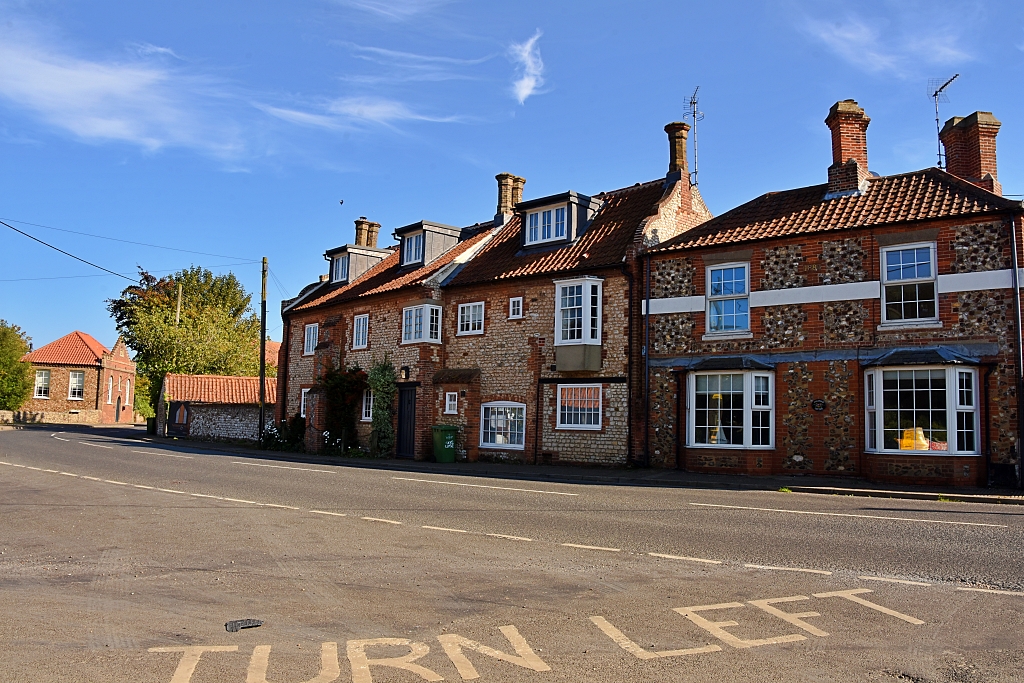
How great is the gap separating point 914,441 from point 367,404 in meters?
19.2

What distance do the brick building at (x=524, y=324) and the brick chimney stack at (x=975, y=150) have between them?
7481 mm

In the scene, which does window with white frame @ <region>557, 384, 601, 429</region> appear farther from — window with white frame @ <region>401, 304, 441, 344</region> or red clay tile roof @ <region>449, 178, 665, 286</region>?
window with white frame @ <region>401, 304, 441, 344</region>

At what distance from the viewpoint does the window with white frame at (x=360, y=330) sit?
30766 mm

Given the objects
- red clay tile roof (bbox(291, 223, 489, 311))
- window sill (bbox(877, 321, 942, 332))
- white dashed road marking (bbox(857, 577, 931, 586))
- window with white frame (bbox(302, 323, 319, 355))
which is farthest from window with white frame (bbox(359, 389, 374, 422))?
white dashed road marking (bbox(857, 577, 931, 586))

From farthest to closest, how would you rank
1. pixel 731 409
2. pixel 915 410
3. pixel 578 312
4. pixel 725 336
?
1. pixel 578 312
2. pixel 725 336
3. pixel 731 409
4. pixel 915 410

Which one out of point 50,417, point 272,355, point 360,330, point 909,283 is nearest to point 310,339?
point 360,330

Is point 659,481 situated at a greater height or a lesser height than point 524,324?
lesser

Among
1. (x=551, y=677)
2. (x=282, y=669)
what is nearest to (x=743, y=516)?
(x=551, y=677)

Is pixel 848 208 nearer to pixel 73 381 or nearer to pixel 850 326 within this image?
pixel 850 326

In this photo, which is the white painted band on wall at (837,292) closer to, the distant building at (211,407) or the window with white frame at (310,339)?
the window with white frame at (310,339)

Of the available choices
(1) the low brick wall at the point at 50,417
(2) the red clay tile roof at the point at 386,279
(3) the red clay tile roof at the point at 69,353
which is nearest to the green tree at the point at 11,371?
(1) the low brick wall at the point at 50,417

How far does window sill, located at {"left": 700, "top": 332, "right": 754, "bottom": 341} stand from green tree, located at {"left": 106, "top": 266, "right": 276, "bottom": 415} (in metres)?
37.7

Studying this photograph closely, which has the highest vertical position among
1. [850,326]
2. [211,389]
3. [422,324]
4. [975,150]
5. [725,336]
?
[975,150]

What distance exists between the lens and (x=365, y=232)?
39.8m
